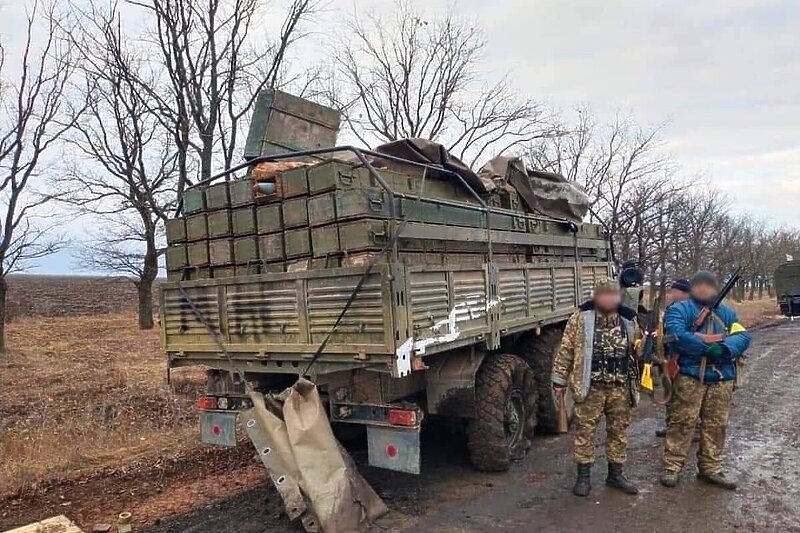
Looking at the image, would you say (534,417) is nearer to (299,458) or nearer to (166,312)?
(299,458)

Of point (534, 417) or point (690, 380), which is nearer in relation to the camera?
point (690, 380)

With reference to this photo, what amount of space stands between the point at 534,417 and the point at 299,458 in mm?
2841

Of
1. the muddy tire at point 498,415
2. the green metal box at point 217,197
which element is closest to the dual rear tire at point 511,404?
the muddy tire at point 498,415

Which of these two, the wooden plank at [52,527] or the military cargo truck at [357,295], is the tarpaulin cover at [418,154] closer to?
the military cargo truck at [357,295]

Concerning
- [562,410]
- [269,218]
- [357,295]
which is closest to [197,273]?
[269,218]

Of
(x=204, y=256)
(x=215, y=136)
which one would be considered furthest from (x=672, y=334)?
(x=215, y=136)

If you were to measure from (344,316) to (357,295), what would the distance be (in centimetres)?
19

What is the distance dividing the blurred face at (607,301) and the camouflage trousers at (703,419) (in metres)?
0.84

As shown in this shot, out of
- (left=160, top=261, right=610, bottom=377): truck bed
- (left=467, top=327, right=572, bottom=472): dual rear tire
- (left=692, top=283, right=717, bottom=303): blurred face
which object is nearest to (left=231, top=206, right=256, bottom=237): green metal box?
(left=160, top=261, right=610, bottom=377): truck bed

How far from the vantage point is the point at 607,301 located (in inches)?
194

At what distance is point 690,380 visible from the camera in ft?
16.6

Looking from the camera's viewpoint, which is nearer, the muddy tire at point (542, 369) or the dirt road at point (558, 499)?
the dirt road at point (558, 499)

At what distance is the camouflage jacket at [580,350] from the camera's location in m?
4.90

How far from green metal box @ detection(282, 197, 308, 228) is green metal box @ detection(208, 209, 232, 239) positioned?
583 millimetres
